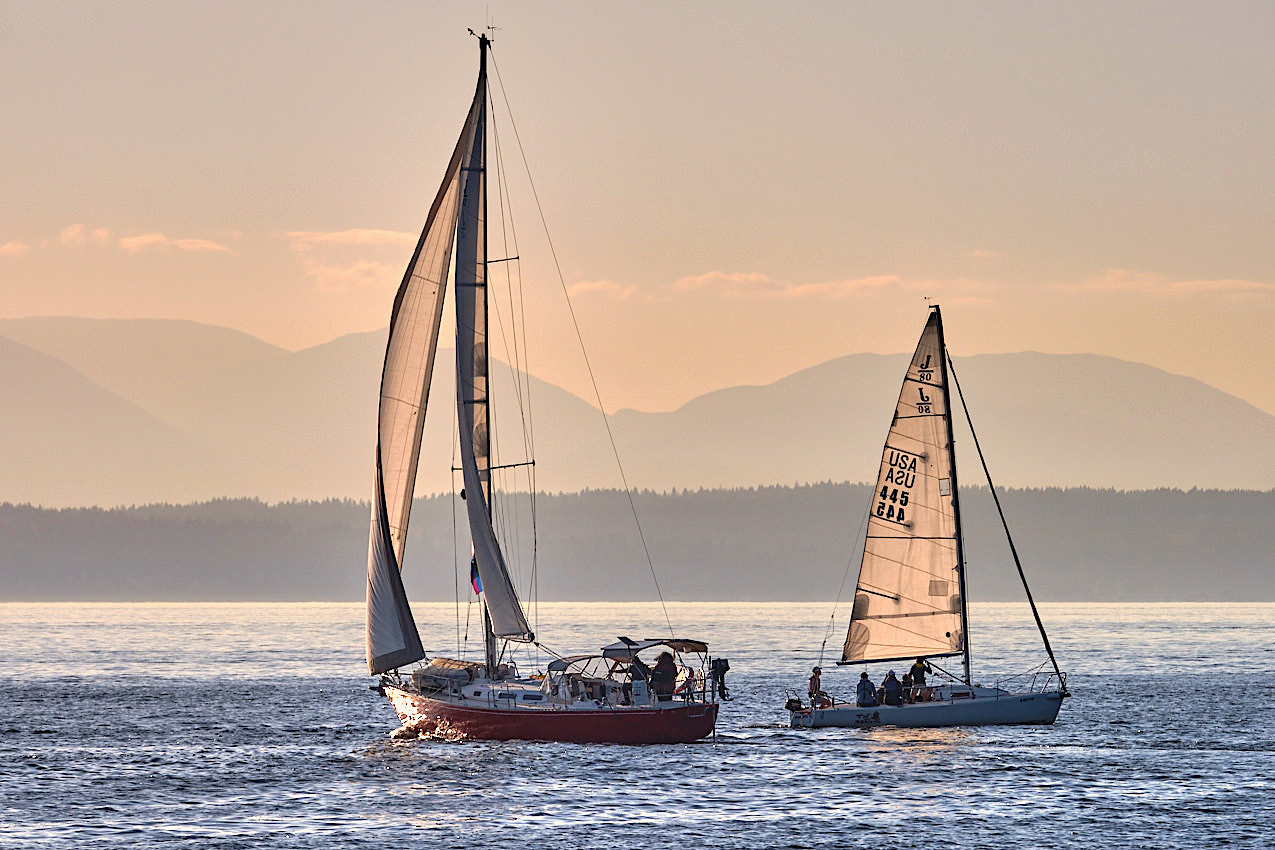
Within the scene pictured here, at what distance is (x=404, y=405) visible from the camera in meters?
60.8

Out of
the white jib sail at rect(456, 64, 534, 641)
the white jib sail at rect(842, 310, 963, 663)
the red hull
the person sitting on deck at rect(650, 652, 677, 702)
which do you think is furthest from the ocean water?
the white jib sail at rect(456, 64, 534, 641)

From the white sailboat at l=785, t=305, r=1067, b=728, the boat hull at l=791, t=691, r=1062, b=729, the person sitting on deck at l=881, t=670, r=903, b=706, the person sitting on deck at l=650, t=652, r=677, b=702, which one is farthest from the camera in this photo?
the white sailboat at l=785, t=305, r=1067, b=728

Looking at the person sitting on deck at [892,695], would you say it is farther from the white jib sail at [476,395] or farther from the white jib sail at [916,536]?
the white jib sail at [476,395]

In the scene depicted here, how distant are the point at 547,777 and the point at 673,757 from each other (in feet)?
25.2

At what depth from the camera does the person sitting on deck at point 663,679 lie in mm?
58094

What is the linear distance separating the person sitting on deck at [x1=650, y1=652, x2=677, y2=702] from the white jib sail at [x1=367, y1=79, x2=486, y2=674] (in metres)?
8.14

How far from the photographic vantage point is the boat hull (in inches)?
2542

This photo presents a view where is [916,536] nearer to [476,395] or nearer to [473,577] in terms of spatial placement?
[473,577]

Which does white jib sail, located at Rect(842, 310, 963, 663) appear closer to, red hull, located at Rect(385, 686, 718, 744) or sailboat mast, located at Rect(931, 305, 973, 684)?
sailboat mast, located at Rect(931, 305, 973, 684)

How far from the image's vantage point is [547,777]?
185 ft

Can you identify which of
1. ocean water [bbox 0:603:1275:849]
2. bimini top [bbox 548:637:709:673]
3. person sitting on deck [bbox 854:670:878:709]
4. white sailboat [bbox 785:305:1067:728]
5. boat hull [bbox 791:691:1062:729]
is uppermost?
white sailboat [bbox 785:305:1067:728]

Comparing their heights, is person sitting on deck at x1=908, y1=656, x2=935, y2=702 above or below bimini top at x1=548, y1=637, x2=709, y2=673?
below

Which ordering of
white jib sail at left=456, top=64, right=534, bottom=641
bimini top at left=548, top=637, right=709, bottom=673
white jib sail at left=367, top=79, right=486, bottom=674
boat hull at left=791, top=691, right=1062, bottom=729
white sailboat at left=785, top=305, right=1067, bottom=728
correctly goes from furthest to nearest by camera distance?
white sailboat at left=785, top=305, right=1067, bottom=728 → boat hull at left=791, top=691, right=1062, bottom=729 → white jib sail at left=367, top=79, right=486, bottom=674 → white jib sail at left=456, top=64, right=534, bottom=641 → bimini top at left=548, top=637, right=709, bottom=673

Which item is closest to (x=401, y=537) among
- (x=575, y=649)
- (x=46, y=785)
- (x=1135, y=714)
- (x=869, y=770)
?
(x=46, y=785)
